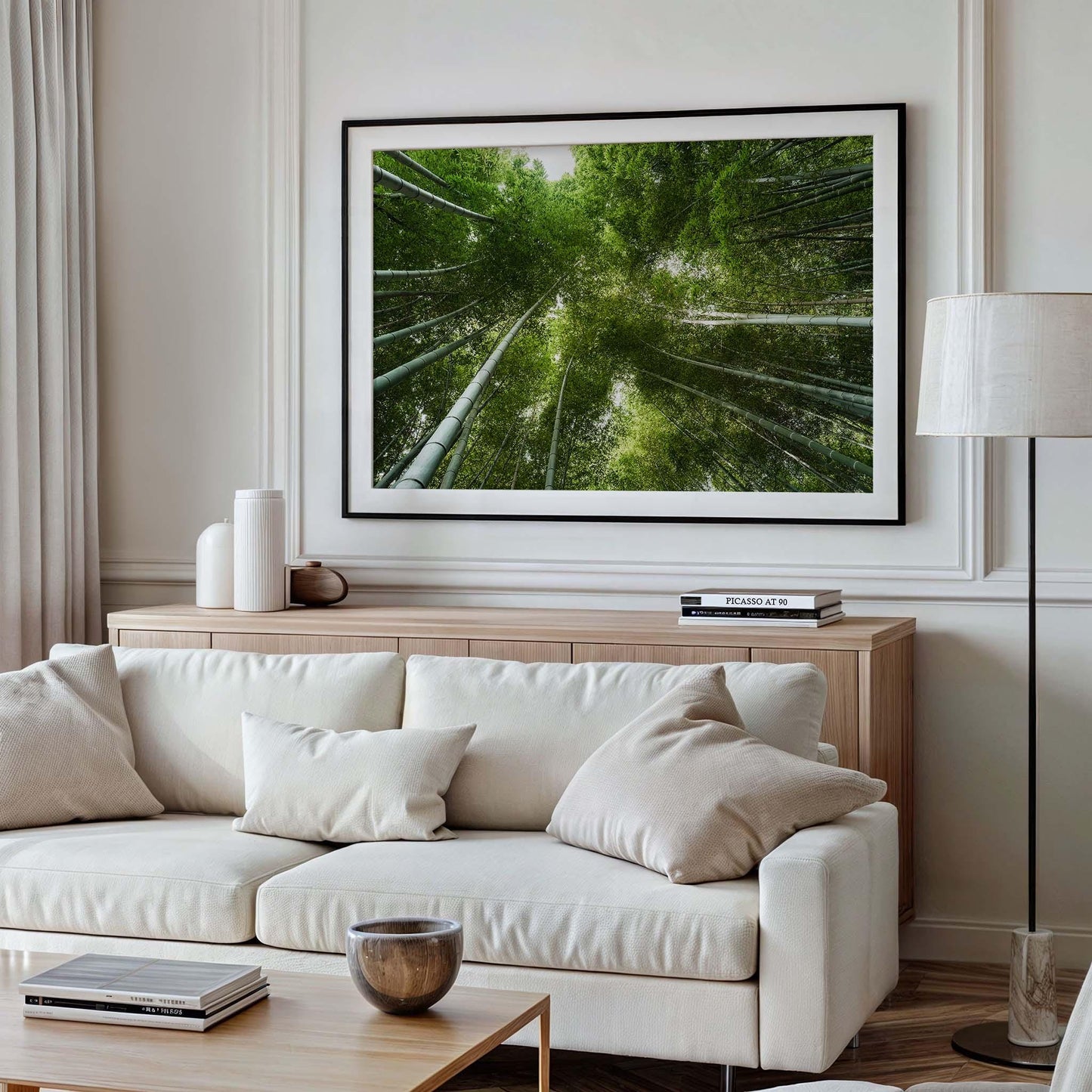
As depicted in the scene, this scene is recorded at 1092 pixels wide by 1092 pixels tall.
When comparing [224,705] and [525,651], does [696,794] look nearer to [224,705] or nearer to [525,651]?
[525,651]

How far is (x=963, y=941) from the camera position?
377 centimetres

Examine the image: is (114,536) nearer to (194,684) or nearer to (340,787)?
(194,684)

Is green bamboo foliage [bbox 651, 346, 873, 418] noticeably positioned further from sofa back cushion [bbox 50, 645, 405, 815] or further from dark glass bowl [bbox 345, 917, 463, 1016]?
dark glass bowl [bbox 345, 917, 463, 1016]

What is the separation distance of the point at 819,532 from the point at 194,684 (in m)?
1.63

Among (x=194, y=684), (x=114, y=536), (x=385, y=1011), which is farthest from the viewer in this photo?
(x=114, y=536)

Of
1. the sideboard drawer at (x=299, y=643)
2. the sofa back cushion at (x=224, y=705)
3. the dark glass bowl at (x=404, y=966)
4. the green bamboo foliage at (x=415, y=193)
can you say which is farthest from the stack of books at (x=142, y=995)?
the green bamboo foliage at (x=415, y=193)

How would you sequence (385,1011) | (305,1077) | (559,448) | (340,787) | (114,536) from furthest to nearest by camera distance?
(114,536)
(559,448)
(340,787)
(385,1011)
(305,1077)

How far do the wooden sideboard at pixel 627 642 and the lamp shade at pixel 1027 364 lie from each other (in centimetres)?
59

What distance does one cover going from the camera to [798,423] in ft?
12.7

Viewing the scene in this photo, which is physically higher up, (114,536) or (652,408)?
(652,408)

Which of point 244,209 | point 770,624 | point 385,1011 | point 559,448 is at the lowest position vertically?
point 385,1011

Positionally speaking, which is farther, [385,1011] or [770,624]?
[770,624]

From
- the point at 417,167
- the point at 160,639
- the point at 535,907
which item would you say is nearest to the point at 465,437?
the point at 417,167

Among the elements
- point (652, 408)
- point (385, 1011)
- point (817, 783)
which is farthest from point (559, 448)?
point (385, 1011)
